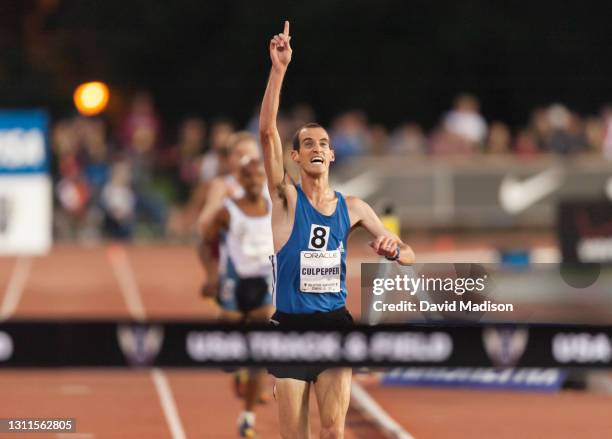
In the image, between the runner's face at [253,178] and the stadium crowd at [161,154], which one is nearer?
the runner's face at [253,178]

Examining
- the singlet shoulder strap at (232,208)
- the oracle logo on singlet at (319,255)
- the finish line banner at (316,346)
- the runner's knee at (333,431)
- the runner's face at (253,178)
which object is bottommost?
the runner's knee at (333,431)

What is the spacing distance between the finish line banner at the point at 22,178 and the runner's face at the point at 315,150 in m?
4.22

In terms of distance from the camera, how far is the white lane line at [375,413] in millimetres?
11691

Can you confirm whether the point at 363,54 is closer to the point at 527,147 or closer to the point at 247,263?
the point at 527,147

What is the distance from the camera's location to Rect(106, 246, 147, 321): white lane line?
859 inches

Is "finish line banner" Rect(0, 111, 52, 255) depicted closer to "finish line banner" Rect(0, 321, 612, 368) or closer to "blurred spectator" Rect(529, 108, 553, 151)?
"finish line banner" Rect(0, 321, 612, 368)

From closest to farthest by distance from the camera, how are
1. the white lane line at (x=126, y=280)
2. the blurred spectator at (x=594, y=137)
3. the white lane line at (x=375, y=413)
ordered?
the white lane line at (x=375, y=413)
the white lane line at (x=126, y=280)
the blurred spectator at (x=594, y=137)

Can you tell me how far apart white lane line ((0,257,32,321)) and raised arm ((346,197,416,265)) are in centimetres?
1159

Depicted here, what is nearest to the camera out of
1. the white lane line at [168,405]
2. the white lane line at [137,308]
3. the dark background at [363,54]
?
the white lane line at [168,405]

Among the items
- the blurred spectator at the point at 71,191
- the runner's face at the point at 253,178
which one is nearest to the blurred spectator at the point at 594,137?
the blurred spectator at the point at 71,191

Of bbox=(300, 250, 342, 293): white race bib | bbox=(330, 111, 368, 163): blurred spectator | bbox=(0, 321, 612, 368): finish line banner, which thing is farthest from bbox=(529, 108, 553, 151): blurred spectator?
bbox=(0, 321, 612, 368): finish line banner

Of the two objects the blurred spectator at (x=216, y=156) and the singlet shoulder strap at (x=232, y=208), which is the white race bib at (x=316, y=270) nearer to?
the singlet shoulder strap at (x=232, y=208)

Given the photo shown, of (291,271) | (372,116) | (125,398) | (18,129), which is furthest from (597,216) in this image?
(372,116)

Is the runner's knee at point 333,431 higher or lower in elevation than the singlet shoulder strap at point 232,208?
lower
